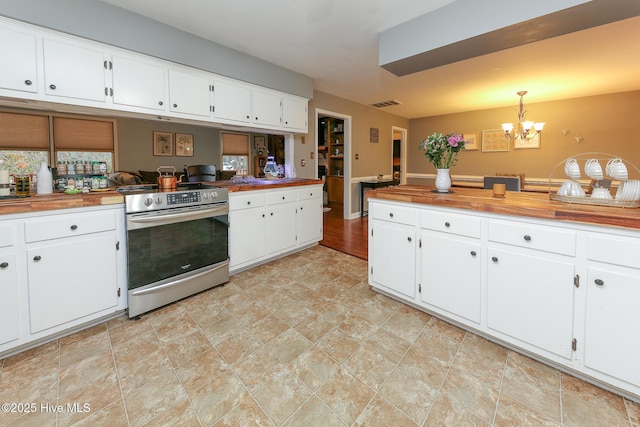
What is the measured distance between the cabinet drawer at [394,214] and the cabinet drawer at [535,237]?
574mm

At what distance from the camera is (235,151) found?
3955 mm

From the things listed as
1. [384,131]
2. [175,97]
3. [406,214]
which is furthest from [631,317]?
[384,131]

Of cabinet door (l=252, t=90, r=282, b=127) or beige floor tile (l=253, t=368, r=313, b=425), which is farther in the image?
cabinet door (l=252, t=90, r=282, b=127)

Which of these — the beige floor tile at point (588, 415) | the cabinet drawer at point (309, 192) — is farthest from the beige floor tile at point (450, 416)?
the cabinet drawer at point (309, 192)

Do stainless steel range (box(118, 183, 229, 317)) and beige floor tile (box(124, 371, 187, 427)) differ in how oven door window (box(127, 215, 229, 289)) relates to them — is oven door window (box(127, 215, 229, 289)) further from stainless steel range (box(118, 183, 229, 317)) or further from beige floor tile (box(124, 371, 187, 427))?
beige floor tile (box(124, 371, 187, 427))

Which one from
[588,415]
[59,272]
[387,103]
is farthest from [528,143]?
[59,272]

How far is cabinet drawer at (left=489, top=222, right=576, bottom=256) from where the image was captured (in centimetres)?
150

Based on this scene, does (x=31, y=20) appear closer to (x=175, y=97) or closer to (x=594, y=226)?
(x=175, y=97)

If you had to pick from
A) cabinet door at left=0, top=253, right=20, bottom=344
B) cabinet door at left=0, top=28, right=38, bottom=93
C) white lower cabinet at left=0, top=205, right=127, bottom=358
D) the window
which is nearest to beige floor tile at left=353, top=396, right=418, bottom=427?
white lower cabinet at left=0, top=205, right=127, bottom=358

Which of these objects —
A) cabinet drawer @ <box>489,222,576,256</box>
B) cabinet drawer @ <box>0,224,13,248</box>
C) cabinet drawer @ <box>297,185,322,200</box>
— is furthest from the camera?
cabinet drawer @ <box>297,185,322,200</box>

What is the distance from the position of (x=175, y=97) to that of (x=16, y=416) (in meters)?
2.54

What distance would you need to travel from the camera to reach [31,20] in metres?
1.96

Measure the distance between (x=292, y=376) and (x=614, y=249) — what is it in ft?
5.85

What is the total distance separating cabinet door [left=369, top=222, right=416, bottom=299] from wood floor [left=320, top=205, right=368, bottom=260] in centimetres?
104
